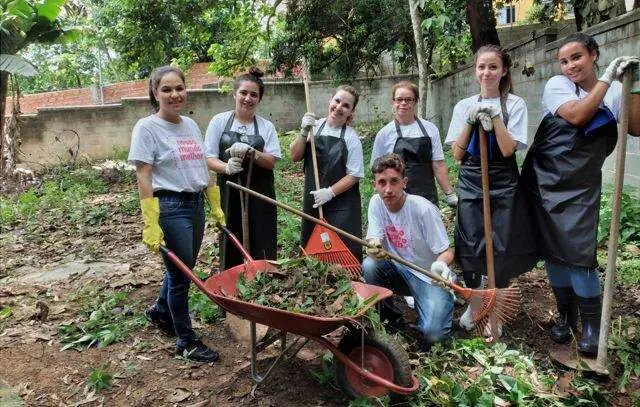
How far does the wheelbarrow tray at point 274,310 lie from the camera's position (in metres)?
2.43

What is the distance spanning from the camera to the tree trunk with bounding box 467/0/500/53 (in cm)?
818

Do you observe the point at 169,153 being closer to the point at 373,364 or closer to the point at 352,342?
the point at 352,342

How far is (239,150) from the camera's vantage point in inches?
133

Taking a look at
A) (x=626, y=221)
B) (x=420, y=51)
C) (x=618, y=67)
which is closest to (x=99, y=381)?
(x=618, y=67)

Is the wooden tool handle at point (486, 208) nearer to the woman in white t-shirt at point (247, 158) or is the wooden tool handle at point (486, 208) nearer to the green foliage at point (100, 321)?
the woman in white t-shirt at point (247, 158)

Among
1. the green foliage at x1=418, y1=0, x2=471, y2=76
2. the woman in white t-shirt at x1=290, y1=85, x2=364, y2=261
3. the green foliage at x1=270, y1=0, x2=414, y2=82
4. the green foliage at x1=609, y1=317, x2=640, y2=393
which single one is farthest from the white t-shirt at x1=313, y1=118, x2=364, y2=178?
the green foliage at x1=270, y1=0, x2=414, y2=82

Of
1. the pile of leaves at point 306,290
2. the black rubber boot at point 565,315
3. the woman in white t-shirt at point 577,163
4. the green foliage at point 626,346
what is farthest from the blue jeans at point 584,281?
the pile of leaves at point 306,290

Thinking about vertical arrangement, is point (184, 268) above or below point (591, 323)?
above

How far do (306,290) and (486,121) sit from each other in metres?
1.38

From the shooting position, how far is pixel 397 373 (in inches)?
101

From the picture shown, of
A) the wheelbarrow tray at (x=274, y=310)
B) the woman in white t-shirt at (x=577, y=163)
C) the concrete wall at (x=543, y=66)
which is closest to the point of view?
the wheelbarrow tray at (x=274, y=310)

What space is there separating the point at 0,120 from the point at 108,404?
6.68 m

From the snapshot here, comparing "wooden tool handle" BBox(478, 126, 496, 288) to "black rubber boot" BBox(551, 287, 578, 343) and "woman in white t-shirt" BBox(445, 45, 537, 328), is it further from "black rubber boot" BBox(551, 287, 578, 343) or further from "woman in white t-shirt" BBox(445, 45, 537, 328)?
"black rubber boot" BBox(551, 287, 578, 343)

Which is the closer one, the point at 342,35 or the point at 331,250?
the point at 331,250
